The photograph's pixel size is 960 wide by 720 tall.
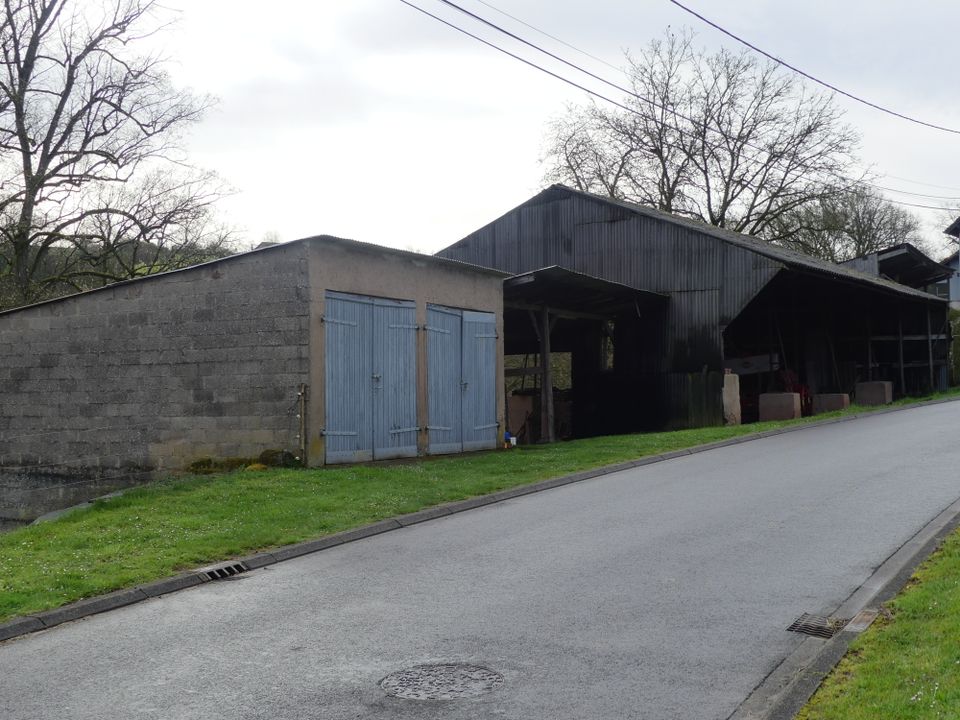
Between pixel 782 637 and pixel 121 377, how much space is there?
13.0m

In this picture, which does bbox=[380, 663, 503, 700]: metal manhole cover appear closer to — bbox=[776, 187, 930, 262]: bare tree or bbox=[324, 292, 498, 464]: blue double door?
bbox=[324, 292, 498, 464]: blue double door

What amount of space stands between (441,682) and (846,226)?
53.6m

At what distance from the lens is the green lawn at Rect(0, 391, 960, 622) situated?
305 inches

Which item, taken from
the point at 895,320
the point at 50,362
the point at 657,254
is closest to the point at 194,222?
the point at 50,362

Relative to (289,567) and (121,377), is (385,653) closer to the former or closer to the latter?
(289,567)

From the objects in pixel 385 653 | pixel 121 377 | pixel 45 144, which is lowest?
pixel 385 653

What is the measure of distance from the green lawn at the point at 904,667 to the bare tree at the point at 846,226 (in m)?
41.0

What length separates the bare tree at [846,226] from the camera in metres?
45.8

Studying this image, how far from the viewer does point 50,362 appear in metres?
16.8

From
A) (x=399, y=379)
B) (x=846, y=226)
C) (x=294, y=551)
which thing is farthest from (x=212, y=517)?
(x=846, y=226)

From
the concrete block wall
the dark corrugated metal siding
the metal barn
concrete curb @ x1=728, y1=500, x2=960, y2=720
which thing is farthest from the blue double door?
concrete curb @ x1=728, y1=500, x2=960, y2=720

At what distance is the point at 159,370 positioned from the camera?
15.6 meters

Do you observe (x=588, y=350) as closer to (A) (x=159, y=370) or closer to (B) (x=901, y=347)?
(B) (x=901, y=347)

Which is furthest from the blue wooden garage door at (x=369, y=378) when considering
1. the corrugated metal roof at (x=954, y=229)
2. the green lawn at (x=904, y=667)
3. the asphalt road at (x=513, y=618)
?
the corrugated metal roof at (x=954, y=229)
